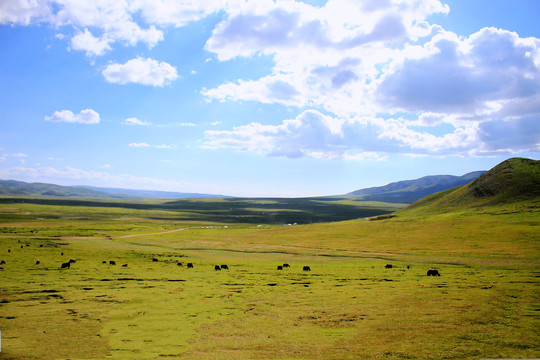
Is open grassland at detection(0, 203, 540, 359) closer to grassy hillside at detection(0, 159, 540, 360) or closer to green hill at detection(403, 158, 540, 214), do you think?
grassy hillside at detection(0, 159, 540, 360)

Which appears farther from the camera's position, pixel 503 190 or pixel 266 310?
pixel 503 190

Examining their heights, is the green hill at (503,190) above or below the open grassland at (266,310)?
above

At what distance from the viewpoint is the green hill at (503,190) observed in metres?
119

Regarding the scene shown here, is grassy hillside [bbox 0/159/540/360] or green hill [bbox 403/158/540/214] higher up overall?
green hill [bbox 403/158/540/214]

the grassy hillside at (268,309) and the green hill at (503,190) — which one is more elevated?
the green hill at (503,190)

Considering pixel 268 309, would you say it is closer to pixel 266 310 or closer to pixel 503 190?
pixel 266 310

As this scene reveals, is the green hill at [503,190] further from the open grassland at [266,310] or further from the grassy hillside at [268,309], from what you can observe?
the open grassland at [266,310]

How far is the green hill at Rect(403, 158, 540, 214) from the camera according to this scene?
119m

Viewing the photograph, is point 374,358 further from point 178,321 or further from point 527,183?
point 527,183

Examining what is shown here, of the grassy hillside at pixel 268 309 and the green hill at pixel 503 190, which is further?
the green hill at pixel 503 190

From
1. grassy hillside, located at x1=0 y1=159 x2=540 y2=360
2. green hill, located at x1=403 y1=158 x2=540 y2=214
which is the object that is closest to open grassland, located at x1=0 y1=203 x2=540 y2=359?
grassy hillside, located at x1=0 y1=159 x2=540 y2=360

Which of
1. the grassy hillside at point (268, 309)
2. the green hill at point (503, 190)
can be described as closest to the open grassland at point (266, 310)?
the grassy hillside at point (268, 309)

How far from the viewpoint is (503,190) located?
423 ft

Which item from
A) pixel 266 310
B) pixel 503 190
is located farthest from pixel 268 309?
pixel 503 190
